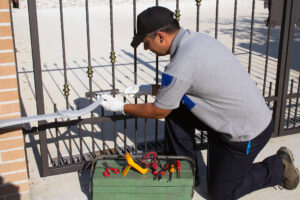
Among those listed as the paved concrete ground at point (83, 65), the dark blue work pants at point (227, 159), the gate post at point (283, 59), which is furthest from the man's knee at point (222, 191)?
the gate post at point (283, 59)

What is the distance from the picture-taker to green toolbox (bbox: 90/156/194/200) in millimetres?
2895

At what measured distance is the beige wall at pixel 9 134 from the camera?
2.68 meters

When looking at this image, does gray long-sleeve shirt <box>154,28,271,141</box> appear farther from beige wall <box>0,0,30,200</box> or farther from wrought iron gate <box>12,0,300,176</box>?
beige wall <box>0,0,30,200</box>

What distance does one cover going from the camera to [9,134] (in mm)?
2881

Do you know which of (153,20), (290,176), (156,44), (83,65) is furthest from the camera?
(83,65)

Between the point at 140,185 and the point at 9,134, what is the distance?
1.06 metres

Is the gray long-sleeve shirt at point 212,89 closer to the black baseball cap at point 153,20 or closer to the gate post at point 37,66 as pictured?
the black baseball cap at point 153,20

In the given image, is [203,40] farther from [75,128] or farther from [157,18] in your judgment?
[75,128]

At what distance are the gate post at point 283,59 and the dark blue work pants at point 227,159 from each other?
1.04 metres

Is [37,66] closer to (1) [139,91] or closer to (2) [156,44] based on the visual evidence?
(1) [139,91]

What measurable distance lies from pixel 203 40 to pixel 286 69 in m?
1.74

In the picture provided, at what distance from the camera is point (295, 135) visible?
4.31m

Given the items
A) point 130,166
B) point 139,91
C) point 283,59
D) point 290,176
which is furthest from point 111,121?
point 283,59

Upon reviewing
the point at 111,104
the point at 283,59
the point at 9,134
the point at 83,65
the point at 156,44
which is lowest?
the point at 83,65
